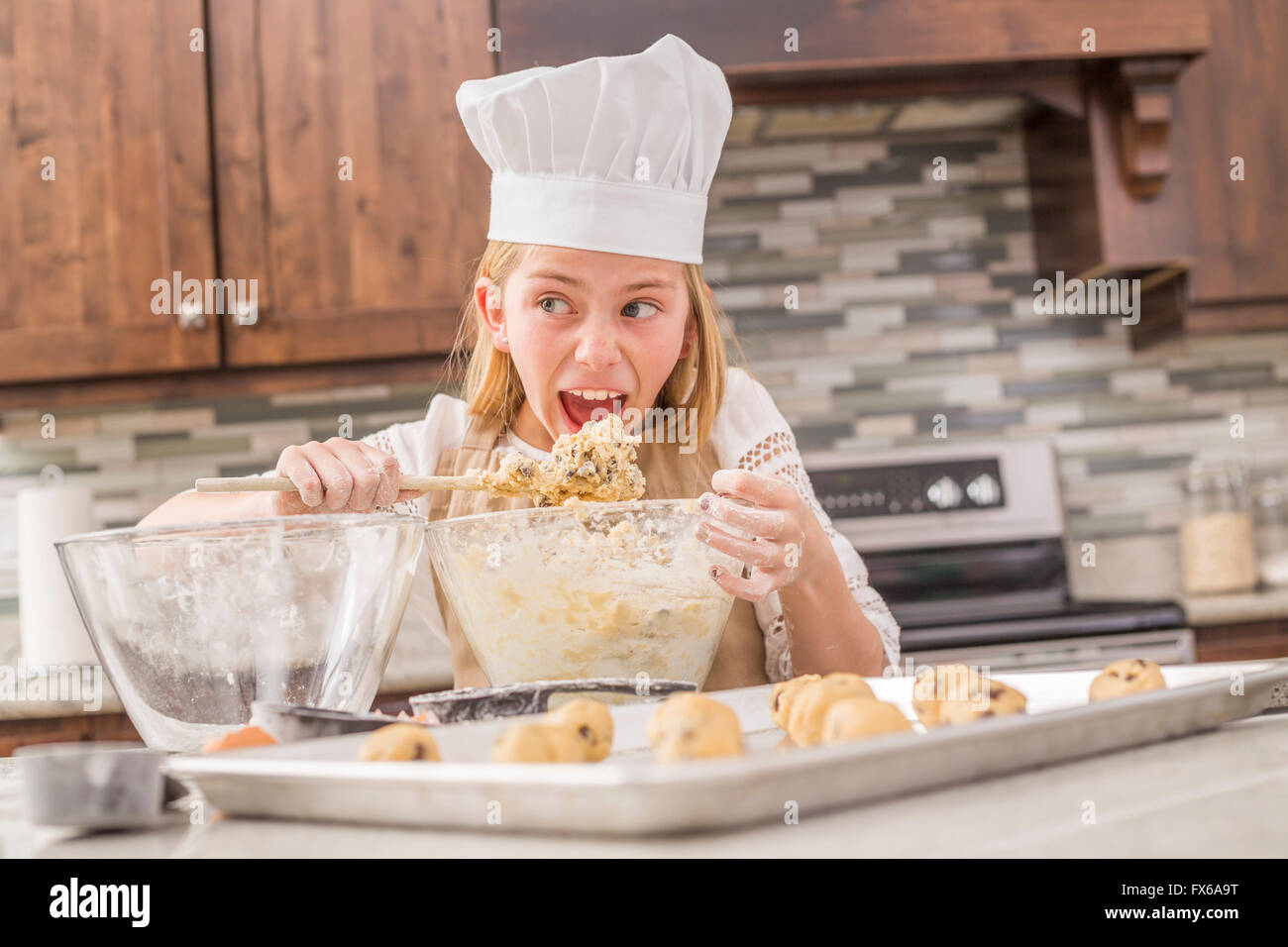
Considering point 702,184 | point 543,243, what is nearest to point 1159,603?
point 702,184

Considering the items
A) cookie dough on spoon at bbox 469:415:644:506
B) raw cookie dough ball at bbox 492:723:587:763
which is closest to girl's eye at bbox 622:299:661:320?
cookie dough on spoon at bbox 469:415:644:506

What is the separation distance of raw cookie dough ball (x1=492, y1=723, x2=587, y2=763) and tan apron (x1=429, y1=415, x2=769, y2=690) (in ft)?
2.18

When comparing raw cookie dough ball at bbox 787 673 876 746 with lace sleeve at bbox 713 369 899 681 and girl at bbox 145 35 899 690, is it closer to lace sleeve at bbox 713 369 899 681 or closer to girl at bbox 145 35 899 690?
girl at bbox 145 35 899 690

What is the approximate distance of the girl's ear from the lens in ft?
4.03

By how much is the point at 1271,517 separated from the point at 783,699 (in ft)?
7.49

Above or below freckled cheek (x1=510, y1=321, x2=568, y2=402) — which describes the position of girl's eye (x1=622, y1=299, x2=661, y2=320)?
above

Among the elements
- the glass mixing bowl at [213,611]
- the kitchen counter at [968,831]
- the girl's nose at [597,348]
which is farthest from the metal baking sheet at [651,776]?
the girl's nose at [597,348]

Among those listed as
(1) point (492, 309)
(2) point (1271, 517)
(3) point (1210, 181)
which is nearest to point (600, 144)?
(1) point (492, 309)

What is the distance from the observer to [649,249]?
1.09 m

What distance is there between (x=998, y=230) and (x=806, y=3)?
2.51 feet

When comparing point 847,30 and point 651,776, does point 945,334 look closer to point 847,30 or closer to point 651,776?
point 847,30

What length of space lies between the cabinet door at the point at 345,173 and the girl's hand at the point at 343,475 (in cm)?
129

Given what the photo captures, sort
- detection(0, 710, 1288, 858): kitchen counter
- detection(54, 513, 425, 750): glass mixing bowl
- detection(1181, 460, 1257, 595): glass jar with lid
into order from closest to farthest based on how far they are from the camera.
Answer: detection(0, 710, 1288, 858): kitchen counter → detection(54, 513, 425, 750): glass mixing bowl → detection(1181, 460, 1257, 595): glass jar with lid
